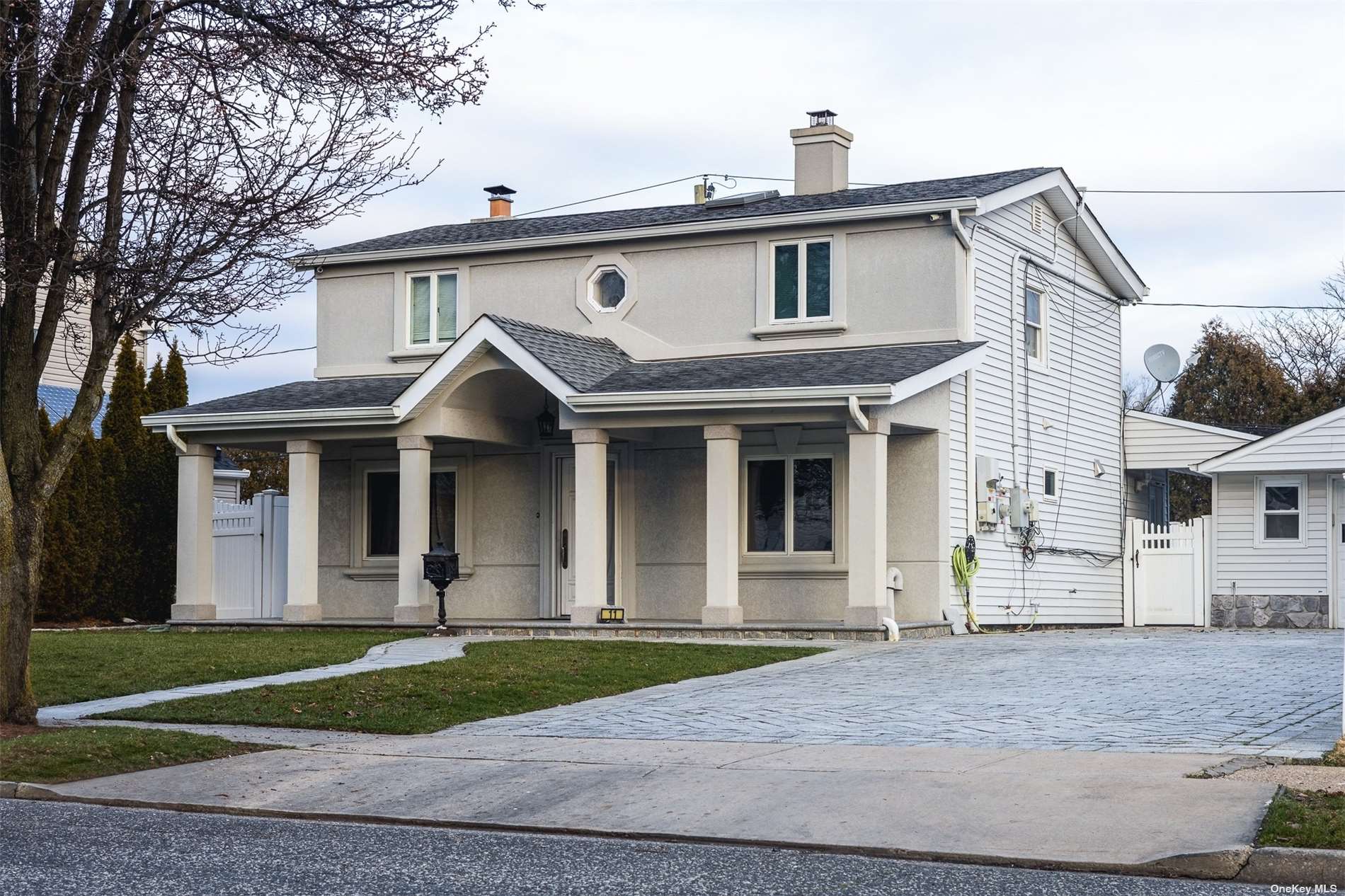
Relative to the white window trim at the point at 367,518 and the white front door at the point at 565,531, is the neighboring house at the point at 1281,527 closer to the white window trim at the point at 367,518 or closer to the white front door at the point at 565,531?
the white front door at the point at 565,531

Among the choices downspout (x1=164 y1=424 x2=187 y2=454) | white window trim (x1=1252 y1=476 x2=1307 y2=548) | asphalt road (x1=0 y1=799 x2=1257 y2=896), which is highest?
downspout (x1=164 y1=424 x2=187 y2=454)

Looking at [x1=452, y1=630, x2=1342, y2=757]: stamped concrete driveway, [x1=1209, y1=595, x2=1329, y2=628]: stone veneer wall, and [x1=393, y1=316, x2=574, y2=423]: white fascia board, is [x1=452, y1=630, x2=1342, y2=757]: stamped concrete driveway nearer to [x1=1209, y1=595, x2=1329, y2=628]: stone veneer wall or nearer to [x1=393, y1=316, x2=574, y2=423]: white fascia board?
[x1=393, y1=316, x2=574, y2=423]: white fascia board

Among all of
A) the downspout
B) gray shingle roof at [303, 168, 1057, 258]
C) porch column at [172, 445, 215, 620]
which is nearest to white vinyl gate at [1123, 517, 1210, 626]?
gray shingle roof at [303, 168, 1057, 258]

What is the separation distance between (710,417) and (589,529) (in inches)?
85.0

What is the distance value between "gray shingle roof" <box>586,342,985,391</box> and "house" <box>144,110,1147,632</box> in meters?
0.08

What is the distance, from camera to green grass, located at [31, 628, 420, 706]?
14.9 metres

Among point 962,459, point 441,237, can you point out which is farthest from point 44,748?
point 441,237

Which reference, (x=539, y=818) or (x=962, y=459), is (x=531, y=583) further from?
(x=539, y=818)

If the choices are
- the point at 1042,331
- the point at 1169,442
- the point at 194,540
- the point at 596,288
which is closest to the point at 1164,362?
the point at 1169,442

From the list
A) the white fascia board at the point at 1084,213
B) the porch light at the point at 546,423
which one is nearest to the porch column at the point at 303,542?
the porch light at the point at 546,423

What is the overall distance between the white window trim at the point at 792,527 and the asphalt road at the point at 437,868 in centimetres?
1291

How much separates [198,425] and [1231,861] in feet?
60.9

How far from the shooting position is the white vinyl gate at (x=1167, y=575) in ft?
86.4

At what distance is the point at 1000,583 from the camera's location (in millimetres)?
22797
